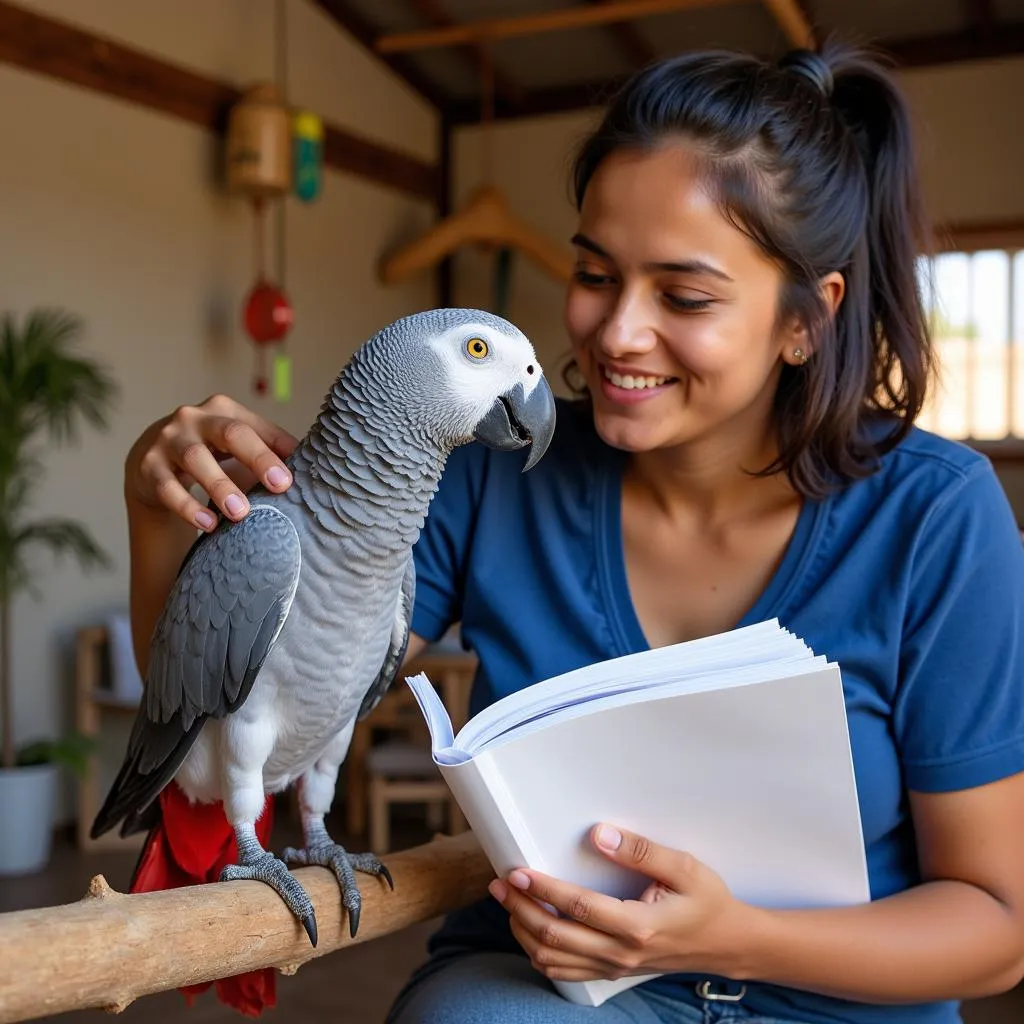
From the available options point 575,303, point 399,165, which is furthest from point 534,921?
point 399,165

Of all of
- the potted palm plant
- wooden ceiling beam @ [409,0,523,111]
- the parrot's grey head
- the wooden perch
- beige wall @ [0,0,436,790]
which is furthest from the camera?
wooden ceiling beam @ [409,0,523,111]

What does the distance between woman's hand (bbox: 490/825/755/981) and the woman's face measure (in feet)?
1.22

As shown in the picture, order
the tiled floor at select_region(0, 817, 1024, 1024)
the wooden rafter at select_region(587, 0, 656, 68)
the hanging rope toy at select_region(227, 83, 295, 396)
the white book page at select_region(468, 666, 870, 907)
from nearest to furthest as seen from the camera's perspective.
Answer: the white book page at select_region(468, 666, 870, 907), the tiled floor at select_region(0, 817, 1024, 1024), the hanging rope toy at select_region(227, 83, 295, 396), the wooden rafter at select_region(587, 0, 656, 68)

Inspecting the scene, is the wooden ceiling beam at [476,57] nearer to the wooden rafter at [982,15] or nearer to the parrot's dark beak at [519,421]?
the wooden rafter at [982,15]

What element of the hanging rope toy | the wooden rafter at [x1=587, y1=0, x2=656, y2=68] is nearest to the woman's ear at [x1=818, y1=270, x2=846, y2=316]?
the hanging rope toy

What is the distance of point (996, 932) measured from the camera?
3.08 ft

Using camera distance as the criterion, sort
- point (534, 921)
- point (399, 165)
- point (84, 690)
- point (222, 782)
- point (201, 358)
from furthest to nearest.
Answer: point (399, 165) → point (201, 358) → point (84, 690) → point (222, 782) → point (534, 921)

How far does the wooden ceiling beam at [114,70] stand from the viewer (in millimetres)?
3574

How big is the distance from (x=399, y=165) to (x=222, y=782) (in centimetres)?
491

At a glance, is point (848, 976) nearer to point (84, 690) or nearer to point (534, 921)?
point (534, 921)

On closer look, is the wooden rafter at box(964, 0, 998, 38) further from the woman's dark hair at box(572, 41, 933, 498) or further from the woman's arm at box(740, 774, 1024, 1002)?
the woman's arm at box(740, 774, 1024, 1002)

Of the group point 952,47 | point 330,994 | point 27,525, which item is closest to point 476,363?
point 330,994

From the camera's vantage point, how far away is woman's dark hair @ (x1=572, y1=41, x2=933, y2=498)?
1029 mm

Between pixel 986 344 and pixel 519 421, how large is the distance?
4.51m
